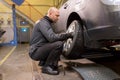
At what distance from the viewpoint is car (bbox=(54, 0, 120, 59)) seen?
2674 millimetres

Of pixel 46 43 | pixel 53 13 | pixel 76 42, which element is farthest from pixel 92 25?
pixel 46 43

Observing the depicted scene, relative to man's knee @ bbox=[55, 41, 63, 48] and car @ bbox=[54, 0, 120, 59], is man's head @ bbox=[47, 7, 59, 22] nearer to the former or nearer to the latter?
car @ bbox=[54, 0, 120, 59]

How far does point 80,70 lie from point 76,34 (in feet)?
2.14

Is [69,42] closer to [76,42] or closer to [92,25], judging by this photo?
[76,42]

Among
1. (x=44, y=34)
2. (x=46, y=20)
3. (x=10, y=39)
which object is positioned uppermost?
(x=46, y=20)

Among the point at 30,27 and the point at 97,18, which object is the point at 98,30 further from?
the point at 30,27

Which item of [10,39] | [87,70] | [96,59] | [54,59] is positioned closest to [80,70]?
[87,70]

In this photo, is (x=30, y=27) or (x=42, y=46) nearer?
(x=42, y=46)

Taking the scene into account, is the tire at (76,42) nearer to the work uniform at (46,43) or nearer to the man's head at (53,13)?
the work uniform at (46,43)

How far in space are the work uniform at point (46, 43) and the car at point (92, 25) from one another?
0.64 ft

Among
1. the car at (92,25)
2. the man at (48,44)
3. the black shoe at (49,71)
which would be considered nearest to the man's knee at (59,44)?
the man at (48,44)

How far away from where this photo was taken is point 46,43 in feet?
12.6

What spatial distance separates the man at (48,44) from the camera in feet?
12.0

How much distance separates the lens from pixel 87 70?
12.1 feet
